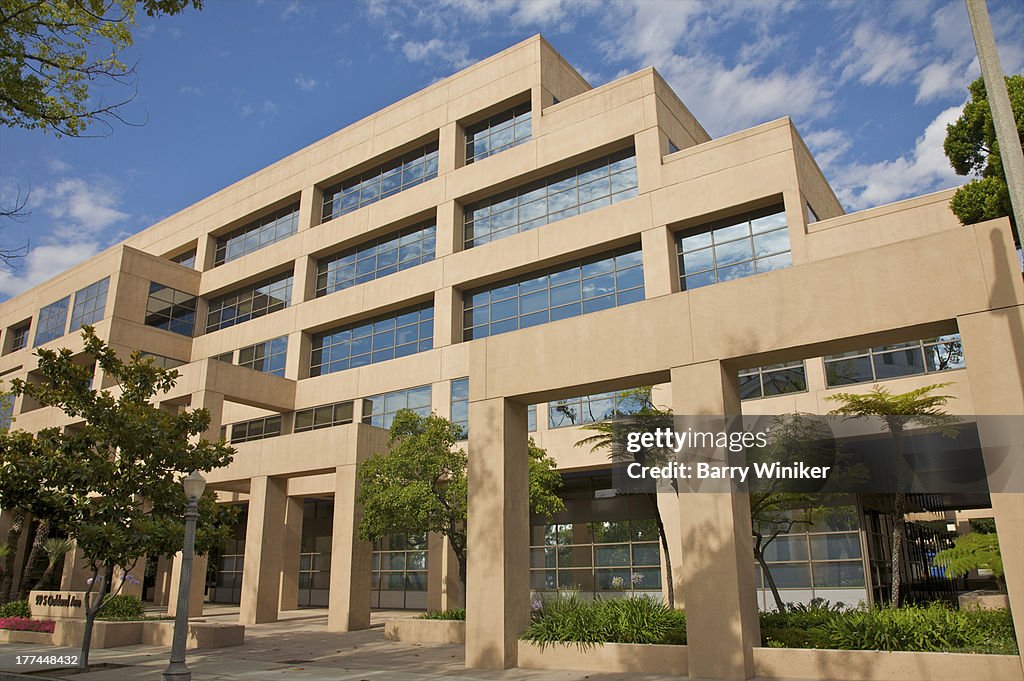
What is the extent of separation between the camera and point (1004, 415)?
10.5 metres

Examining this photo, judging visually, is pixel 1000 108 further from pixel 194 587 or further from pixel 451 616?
pixel 194 587

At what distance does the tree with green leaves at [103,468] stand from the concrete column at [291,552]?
13883 millimetres

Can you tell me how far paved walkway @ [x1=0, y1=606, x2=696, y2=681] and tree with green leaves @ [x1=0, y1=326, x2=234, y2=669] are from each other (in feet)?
7.49

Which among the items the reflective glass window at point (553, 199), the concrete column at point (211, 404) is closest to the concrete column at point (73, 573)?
the concrete column at point (211, 404)

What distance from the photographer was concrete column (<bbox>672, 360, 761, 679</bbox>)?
39.5 feet

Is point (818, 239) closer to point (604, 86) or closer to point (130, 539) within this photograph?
point (604, 86)

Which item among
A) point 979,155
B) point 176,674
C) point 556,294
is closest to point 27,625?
point 176,674

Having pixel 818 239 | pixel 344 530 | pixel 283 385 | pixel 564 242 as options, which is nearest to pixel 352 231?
pixel 283 385

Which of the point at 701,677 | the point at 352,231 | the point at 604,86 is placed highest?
the point at 604,86

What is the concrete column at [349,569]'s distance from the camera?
24.8m

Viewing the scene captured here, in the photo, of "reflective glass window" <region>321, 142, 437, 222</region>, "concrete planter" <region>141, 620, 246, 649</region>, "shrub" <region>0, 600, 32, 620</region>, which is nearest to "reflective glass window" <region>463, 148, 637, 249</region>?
"reflective glass window" <region>321, 142, 437, 222</region>

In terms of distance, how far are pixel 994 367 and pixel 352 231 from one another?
3181cm

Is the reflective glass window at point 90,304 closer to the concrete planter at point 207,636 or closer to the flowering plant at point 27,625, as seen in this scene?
the flowering plant at point 27,625

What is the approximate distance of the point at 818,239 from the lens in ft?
83.5
